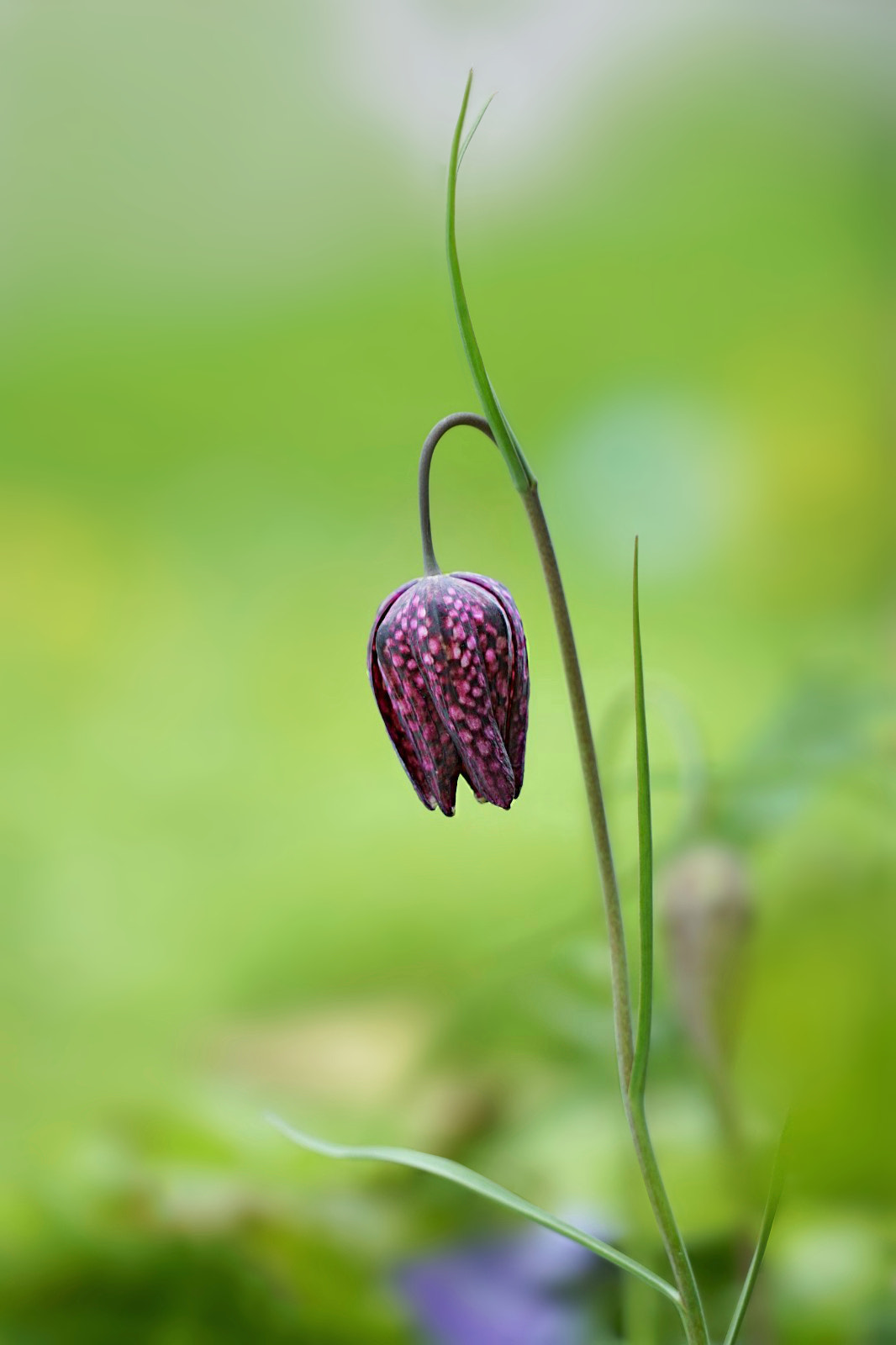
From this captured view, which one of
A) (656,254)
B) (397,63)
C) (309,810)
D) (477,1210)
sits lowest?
(477,1210)

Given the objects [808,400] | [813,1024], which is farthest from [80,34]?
[813,1024]

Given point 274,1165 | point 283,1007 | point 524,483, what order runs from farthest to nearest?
point 283,1007, point 274,1165, point 524,483

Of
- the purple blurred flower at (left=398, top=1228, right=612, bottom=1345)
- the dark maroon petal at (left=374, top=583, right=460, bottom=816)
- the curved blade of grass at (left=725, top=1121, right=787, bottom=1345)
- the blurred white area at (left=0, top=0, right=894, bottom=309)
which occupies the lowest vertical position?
the purple blurred flower at (left=398, top=1228, right=612, bottom=1345)

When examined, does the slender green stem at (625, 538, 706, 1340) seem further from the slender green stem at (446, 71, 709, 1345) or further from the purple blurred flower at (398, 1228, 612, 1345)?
the purple blurred flower at (398, 1228, 612, 1345)

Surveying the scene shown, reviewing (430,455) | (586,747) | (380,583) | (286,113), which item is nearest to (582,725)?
(586,747)

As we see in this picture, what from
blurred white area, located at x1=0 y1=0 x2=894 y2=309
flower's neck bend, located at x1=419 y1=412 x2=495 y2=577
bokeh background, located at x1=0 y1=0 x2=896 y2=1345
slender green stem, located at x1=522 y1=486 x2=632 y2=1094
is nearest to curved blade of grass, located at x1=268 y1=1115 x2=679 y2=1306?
slender green stem, located at x1=522 y1=486 x2=632 y2=1094

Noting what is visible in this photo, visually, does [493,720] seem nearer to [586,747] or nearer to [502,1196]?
[586,747]

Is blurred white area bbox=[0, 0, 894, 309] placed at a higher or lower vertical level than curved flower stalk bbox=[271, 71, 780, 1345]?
higher

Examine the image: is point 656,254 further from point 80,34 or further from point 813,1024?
point 813,1024
